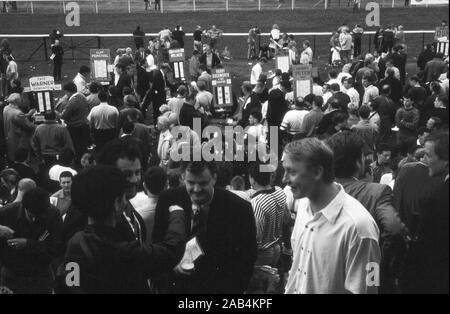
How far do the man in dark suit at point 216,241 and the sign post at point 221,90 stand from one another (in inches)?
382

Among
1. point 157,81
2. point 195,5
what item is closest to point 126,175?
point 157,81

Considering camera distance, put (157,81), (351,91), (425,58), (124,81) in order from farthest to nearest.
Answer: (425,58) < (157,81) < (124,81) < (351,91)

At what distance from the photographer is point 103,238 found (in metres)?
3.13

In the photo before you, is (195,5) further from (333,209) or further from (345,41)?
(333,209)

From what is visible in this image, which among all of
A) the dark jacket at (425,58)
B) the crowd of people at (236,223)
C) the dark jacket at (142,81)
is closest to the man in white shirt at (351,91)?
the crowd of people at (236,223)

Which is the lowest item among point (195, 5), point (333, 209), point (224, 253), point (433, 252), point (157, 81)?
point (157, 81)

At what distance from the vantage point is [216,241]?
3.94m

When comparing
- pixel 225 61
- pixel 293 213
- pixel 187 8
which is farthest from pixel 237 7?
pixel 293 213

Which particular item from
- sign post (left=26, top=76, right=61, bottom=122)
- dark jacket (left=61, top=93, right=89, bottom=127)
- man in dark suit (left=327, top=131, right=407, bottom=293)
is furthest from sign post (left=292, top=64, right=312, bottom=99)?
man in dark suit (left=327, top=131, right=407, bottom=293)

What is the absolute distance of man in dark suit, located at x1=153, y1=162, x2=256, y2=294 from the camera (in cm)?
393

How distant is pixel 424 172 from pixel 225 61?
21881 mm

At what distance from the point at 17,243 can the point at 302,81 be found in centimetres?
823
